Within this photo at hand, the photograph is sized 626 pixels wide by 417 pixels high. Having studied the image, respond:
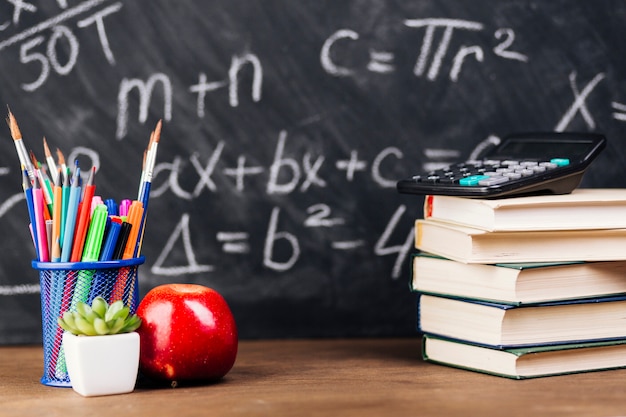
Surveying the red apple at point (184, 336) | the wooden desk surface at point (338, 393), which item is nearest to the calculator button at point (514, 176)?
the wooden desk surface at point (338, 393)

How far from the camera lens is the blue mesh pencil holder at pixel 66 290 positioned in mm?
1022

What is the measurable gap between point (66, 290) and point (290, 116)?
451 millimetres

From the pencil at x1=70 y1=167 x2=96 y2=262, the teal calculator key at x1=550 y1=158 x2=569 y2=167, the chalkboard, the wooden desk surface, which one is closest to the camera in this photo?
the wooden desk surface

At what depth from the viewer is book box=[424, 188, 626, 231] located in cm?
104

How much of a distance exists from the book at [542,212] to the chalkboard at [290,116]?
26 cm

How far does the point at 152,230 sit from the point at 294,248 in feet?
0.68

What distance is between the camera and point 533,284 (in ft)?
3.44

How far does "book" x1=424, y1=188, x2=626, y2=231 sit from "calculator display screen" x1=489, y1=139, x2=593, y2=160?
0.07 m

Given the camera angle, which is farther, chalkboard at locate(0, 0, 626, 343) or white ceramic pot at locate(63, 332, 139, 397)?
chalkboard at locate(0, 0, 626, 343)

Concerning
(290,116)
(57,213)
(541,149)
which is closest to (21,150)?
(57,213)

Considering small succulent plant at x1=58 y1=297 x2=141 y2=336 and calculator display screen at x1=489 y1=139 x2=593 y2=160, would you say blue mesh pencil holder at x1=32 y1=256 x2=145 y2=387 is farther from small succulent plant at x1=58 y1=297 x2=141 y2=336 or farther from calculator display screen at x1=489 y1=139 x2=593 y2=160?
calculator display screen at x1=489 y1=139 x2=593 y2=160

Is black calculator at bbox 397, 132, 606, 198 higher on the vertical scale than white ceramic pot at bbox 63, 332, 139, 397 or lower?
higher

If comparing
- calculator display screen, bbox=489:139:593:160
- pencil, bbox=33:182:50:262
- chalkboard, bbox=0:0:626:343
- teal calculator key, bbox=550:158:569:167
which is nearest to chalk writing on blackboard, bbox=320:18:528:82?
chalkboard, bbox=0:0:626:343

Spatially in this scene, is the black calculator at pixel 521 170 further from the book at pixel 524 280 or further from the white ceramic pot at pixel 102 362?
the white ceramic pot at pixel 102 362
